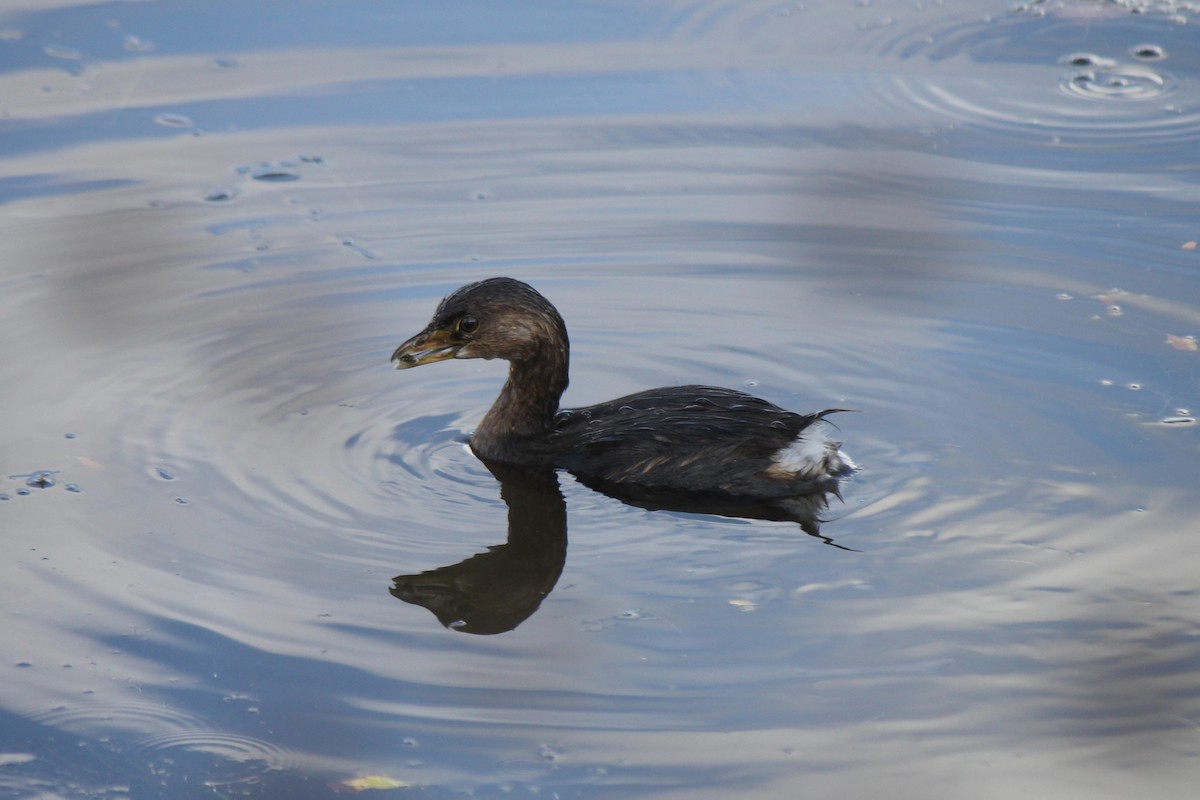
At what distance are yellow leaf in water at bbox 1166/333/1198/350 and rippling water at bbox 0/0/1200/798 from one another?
59 millimetres

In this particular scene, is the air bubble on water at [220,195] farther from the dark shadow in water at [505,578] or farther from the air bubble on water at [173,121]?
the dark shadow in water at [505,578]

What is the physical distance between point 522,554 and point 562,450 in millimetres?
819

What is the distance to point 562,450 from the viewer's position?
692 centimetres

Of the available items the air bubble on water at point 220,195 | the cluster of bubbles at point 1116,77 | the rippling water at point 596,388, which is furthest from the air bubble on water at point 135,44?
the cluster of bubbles at point 1116,77

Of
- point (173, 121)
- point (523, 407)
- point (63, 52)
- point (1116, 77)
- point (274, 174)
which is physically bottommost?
point (523, 407)

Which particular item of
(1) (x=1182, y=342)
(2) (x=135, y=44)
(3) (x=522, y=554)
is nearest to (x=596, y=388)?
(3) (x=522, y=554)

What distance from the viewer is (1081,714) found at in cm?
507

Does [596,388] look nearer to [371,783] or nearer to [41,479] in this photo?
[41,479]

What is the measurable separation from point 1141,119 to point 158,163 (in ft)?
20.7

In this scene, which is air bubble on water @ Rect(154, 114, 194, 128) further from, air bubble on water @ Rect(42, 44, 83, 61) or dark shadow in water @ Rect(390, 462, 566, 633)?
dark shadow in water @ Rect(390, 462, 566, 633)

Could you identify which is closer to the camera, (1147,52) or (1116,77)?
(1116,77)

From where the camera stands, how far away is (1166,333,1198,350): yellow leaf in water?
24.8 feet

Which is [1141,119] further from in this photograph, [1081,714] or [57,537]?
[57,537]

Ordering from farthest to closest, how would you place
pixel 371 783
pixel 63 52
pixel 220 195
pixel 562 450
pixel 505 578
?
1. pixel 63 52
2. pixel 220 195
3. pixel 562 450
4. pixel 505 578
5. pixel 371 783
